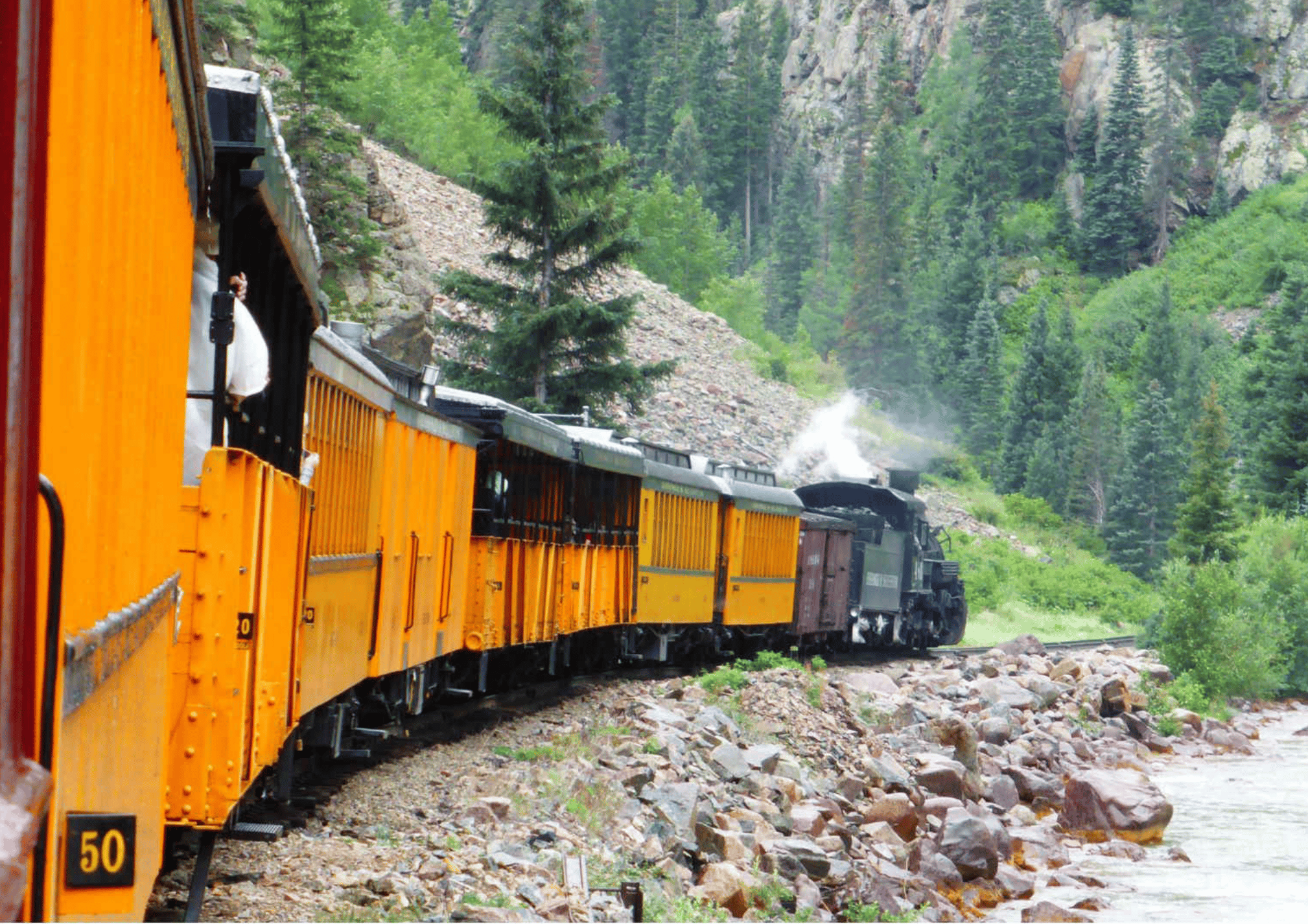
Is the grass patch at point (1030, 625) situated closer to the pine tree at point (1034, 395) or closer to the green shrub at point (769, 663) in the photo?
the green shrub at point (769, 663)

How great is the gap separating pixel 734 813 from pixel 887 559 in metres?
18.7

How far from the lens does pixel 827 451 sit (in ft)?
218

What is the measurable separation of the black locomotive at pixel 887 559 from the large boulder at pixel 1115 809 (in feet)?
31.5

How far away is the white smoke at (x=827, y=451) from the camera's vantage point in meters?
55.5

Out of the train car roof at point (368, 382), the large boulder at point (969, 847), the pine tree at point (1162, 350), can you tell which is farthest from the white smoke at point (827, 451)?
the train car roof at point (368, 382)

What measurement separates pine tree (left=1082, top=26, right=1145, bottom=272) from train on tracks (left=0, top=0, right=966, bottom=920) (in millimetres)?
109872

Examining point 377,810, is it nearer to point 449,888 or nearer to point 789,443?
point 449,888

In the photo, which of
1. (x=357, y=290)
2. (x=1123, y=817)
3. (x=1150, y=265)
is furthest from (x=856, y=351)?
(x=1123, y=817)

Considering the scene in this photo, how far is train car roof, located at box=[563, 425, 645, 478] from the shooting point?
18.5 m

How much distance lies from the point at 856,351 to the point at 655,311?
105 ft

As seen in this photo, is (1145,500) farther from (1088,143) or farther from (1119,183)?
(1088,143)

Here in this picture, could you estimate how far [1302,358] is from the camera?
64.9 metres

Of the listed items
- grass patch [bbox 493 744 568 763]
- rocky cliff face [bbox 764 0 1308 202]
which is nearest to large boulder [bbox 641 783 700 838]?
grass patch [bbox 493 744 568 763]

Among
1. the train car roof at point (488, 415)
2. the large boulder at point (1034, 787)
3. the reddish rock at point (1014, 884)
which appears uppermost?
the train car roof at point (488, 415)
